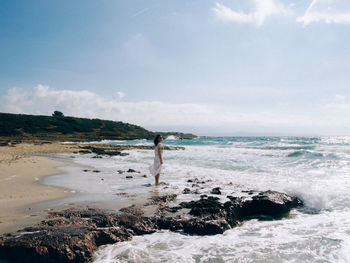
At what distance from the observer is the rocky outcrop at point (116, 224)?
150 inches

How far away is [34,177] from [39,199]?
12.5 ft

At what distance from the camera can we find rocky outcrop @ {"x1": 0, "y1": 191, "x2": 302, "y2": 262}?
380 centimetres

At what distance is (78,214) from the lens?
18.6 feet

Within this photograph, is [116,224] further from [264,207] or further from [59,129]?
[59,129]

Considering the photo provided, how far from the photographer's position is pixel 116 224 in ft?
16.6

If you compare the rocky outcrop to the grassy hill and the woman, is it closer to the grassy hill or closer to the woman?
the woman

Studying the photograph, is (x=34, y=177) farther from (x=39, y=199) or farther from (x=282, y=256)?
(x=282, y=256)

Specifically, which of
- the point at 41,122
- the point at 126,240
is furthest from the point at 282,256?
the point at 41,122

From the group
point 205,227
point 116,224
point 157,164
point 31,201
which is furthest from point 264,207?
point 31,201

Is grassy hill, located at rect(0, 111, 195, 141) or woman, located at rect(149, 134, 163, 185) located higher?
grassy hill, located at rect(0, 111, 195, 141)

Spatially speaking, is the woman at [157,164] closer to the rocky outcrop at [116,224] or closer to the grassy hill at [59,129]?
the rocky outcrop at [116,224]

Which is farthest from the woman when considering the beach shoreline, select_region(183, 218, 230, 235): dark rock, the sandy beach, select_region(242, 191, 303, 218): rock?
select_region(183, 218, 230, 235): dark rock

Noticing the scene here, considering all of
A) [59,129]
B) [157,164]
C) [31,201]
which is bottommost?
[31,201]

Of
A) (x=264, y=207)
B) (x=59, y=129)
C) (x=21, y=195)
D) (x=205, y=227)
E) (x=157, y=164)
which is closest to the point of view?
(x=205, y=227)
